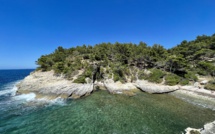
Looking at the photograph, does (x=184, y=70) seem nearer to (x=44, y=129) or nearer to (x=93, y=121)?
(x=93, y=121)

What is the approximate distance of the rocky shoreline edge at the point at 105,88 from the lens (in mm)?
23077

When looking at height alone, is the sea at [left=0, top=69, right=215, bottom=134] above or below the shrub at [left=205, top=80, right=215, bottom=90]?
below

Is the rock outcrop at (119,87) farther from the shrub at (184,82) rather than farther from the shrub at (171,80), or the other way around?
the shrub at (184,82)

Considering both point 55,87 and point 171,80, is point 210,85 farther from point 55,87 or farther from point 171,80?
point 55,87

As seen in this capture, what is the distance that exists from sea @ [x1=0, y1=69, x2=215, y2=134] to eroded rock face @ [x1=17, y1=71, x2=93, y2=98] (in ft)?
9.24

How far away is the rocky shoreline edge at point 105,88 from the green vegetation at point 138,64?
6.79 feet

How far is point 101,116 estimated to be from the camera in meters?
16.0

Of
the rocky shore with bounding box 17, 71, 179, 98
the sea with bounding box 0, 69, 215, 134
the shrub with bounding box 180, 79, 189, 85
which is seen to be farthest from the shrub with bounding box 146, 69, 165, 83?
the sea with bounding box 0, 69, 215, 134

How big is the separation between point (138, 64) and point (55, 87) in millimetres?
28863

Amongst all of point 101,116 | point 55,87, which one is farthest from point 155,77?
point 55,87

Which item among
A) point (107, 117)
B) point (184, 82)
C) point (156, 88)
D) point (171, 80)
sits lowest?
point (107, 117)

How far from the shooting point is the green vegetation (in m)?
31.1

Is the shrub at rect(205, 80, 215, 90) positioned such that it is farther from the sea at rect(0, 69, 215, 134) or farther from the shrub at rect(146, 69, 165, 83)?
the shrub at rect(146, 69, 165, 83)

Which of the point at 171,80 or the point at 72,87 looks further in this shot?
the point at 171,80
